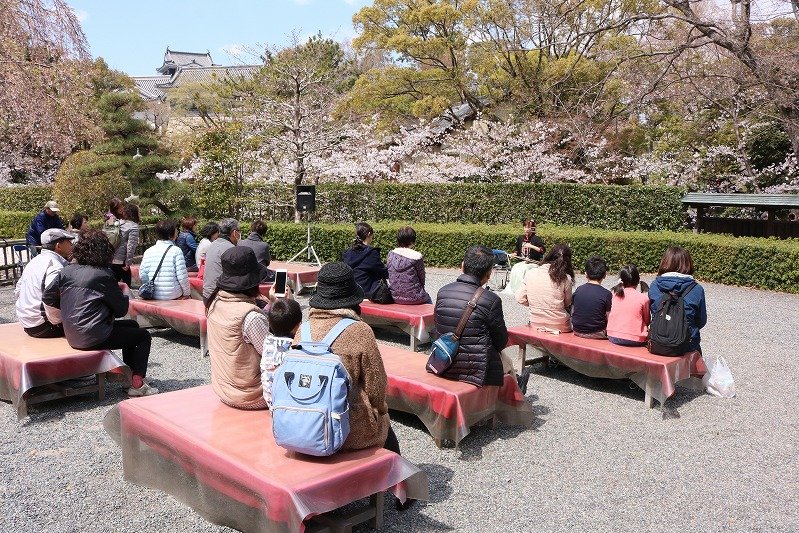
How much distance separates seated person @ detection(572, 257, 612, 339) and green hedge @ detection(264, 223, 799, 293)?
677cm

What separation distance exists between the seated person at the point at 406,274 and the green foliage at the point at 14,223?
1539 cm

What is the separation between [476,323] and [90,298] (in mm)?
2914

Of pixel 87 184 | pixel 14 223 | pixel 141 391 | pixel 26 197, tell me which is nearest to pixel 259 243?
pixel 141 391

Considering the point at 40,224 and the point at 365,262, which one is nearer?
the point at 365,262

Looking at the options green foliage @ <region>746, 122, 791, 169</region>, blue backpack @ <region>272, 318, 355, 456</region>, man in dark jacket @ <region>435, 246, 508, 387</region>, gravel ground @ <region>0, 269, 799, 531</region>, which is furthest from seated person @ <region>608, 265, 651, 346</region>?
green foliage @ <region>746, 122, 791, 169</region>

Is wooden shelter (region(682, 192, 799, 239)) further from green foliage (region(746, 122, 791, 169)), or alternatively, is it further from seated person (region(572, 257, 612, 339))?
seated person (region(572, 257, 612, 339))

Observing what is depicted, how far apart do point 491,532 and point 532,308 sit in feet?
10.2

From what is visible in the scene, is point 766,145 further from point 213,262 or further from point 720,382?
point 213,262

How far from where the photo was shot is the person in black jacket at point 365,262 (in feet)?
23.6

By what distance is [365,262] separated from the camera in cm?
720

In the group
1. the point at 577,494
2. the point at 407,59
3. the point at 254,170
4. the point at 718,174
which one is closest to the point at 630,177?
the point at 718,174

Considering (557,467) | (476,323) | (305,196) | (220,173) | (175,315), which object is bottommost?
(557,467)

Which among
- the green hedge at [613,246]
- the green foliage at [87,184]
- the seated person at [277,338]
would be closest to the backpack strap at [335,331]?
the seated person at [277,338]

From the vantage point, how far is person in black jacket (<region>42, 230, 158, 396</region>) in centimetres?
484
